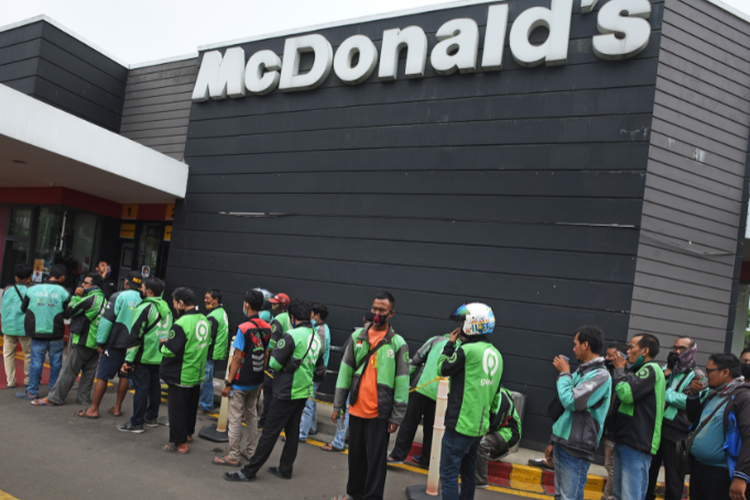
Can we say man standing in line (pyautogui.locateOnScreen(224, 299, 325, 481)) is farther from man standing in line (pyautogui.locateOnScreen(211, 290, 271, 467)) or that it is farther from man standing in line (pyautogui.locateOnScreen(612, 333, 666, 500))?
man standing in line (pyautogui.locateOnScreen(612, 333, 666, 500))

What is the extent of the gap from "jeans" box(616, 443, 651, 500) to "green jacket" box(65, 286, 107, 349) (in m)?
6.63

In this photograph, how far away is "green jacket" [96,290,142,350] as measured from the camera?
6.91 meters

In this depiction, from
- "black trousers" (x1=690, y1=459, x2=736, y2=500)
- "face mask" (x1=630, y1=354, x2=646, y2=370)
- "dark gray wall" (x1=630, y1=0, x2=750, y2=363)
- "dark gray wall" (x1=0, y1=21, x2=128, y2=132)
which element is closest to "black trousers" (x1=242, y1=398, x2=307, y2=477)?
"face mask" (x1=630, y1=354, x2=646, y2=370)

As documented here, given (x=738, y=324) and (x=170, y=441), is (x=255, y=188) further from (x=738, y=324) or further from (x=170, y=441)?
(x=738, y=324)

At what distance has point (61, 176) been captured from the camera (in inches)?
433

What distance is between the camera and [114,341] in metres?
6.96

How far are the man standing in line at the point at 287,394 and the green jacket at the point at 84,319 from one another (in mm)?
3419

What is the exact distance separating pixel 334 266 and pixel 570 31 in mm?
5398

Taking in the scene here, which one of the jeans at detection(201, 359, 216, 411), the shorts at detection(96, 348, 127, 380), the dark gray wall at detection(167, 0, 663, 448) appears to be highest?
the dark gray wall at detection(167, 0, 663, 448)

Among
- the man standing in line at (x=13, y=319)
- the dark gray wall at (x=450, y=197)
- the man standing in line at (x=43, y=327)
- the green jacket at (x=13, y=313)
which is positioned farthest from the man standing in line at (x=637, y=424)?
the green jacket at (x=13, y=313)

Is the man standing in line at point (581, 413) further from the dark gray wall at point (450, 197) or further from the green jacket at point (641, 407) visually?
the dark gray wall at point (450, 197)

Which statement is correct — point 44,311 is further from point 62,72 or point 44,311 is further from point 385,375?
point 62,72

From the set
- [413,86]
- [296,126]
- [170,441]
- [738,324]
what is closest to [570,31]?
[413,86]

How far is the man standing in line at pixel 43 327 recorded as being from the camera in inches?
295
